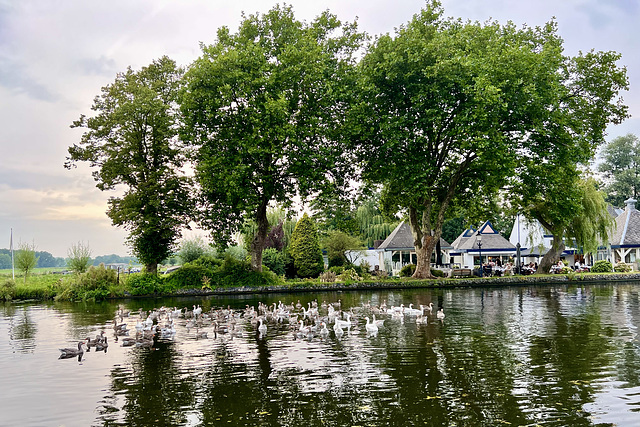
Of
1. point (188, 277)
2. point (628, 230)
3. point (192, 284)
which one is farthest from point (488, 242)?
point (188, 277)

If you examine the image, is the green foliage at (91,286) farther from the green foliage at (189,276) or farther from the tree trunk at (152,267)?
the green foliage at (189,276)

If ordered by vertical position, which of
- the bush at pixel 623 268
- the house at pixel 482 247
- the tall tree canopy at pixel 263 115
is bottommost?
the bush at pixel 623 268

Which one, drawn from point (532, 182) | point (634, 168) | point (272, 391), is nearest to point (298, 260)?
point (532, 182)

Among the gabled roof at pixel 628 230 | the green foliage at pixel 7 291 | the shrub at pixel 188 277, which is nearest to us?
the green foliage at pixel 7 291

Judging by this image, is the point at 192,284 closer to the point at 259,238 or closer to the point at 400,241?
the point at 259,238

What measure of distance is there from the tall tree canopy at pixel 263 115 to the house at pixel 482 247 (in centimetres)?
2196

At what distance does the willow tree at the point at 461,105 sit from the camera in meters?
33.4

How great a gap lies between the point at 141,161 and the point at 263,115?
9.97 meters

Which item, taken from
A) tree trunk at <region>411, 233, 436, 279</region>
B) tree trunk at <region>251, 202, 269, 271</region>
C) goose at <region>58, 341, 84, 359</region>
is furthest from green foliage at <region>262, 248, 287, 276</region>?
goose at <region>58, 341, 84, 359</region>

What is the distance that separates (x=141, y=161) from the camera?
117 ft

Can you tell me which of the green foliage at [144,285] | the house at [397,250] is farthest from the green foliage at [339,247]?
the green foliage at [144,285]

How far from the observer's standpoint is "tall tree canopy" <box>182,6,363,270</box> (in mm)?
32438

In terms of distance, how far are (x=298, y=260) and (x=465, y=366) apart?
A: 109 feet

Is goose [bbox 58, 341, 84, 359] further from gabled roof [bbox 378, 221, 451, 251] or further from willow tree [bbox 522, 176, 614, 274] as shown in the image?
gabled roof [bbox 378, 221, 451, 251]
